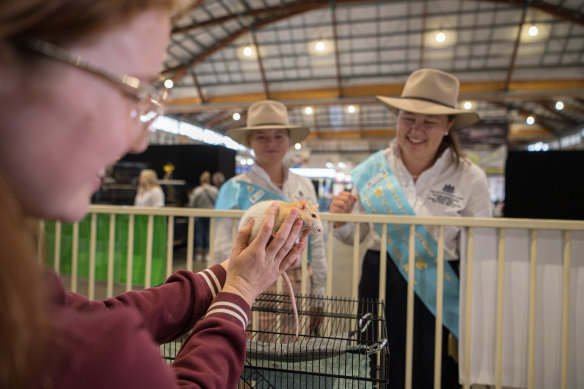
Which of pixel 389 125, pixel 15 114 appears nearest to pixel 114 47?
pixel 15 114

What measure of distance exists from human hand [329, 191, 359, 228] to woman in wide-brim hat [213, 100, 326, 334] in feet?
0.98

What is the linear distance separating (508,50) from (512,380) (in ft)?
37.1

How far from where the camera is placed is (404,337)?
175 centimetres

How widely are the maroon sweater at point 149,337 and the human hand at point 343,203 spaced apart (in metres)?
1.06

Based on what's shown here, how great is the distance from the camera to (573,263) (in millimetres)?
1558

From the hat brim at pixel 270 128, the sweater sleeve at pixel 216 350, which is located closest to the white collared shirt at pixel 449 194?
the hat brim at pixel 270 128

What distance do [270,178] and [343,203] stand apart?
0.57 meters

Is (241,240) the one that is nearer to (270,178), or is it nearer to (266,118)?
(270,178)

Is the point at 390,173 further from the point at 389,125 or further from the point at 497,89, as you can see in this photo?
the point at 389,125

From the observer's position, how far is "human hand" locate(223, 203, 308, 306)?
2.47 ft

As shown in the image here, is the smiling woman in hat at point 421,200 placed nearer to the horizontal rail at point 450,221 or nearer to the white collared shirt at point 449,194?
the white collared shirt at point 449,194

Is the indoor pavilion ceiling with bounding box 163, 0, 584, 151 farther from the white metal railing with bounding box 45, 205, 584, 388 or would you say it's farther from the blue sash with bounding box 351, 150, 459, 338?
the white metal railing with bounding box 45, 205, 584, 388

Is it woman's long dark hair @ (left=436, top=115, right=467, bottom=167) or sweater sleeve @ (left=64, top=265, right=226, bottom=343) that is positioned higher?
woman's long dark hair @ (left=436, top=115, right=467, bottom=167)

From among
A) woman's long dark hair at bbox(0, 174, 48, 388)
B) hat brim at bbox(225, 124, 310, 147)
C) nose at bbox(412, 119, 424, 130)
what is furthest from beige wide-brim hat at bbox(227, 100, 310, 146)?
woman's long dark hair at bbox(0, 174, 48, 388)
